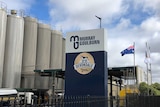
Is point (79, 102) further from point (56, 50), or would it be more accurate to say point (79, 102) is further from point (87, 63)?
point (56, 50)

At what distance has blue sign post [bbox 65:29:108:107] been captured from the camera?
15.9m

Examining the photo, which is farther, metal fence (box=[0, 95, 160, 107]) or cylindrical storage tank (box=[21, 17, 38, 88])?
cylindrical storage tank (box=[21, 17, 38, 88])

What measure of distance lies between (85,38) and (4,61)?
29.7 meters

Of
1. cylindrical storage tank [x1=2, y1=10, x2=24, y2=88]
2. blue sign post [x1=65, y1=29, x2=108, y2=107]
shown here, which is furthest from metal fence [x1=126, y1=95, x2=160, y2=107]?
cylindrical storage tank [x1=2, y1=10, x2=24, y2=88]

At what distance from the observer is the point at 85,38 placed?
1653cm

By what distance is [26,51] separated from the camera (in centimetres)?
4744

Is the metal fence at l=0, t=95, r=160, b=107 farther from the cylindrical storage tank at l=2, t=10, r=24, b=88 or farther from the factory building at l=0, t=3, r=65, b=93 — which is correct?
the cylindrical storage tank at l=2, t=10, r=24, b=88

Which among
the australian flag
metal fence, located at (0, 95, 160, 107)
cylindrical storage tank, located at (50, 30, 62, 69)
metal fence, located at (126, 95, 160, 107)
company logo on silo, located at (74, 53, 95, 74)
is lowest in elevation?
metal fence, located at (126, 95, 160, 107)

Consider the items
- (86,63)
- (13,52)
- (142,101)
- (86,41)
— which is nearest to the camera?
(86,63)

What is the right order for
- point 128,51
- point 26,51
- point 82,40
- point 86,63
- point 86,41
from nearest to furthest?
1. point 86,63
2. point 86,41
3. point 82,40
4. point 128,51
5. point 26,51

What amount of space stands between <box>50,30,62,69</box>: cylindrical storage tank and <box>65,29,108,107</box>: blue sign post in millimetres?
37153

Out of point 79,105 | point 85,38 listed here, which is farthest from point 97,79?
point 79,105

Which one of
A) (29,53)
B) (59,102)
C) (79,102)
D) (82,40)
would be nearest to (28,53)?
(29,53)

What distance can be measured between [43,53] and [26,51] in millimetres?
4614
